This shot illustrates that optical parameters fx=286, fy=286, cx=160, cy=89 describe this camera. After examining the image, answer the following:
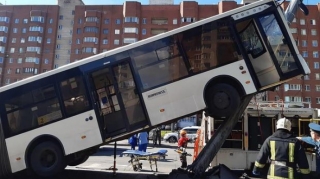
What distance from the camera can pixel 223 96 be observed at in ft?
22.5

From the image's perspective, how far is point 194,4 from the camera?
57750 mm

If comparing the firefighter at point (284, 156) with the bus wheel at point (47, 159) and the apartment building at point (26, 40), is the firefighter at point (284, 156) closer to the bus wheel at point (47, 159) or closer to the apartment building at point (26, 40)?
the bus wheel at point (47, 159)

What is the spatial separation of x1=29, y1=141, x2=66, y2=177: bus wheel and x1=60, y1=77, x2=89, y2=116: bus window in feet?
3.12

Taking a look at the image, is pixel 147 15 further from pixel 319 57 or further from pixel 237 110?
pixel 237 110

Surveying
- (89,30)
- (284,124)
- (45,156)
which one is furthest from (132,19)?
(284,124)

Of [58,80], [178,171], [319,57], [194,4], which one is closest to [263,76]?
[178,171]

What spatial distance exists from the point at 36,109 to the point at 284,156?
19.4 ft

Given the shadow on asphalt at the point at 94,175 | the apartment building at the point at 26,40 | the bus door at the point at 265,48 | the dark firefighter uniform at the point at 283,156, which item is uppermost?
the apartment building at the point at 26,40

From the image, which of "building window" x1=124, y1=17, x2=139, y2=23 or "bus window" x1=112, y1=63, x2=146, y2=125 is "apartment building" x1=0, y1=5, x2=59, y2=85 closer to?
"building window" x1=124, y1=17, x2=139, y2=23

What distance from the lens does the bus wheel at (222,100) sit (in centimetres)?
681

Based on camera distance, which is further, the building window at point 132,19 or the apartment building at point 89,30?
the building window at point 132,19

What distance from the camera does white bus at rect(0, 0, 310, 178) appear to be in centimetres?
686

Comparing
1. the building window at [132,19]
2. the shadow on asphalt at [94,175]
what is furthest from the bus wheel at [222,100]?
the building window at [132,19]

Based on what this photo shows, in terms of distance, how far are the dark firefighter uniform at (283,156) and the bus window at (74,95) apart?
4.51 m
